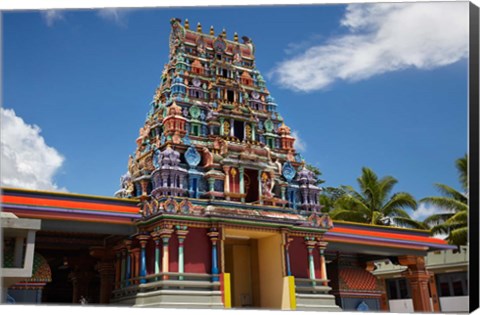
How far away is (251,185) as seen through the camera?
69.4ft

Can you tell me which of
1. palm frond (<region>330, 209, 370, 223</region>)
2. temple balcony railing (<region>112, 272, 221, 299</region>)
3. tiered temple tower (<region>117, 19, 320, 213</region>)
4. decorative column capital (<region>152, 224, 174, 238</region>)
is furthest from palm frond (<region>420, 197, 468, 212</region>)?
decorative column capital (<region>152, 224, 174, 238</region>)

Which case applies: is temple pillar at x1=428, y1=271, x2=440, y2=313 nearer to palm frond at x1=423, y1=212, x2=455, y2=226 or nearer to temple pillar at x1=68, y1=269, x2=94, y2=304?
palm frond at x1=423, y1=212, x2=455, y2=226

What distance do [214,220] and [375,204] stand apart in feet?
43.4

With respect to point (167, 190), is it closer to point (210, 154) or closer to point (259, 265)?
point (210, 154)

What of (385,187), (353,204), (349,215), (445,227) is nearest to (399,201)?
(385,187)

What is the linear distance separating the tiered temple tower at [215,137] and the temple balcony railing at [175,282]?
2737 millimetres

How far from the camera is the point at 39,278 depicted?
17812mm

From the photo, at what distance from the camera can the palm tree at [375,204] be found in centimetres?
2833

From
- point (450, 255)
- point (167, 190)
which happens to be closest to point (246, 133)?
point (167, 190)

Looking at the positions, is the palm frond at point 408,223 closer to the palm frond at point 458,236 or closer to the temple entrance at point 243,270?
the palm frond at point 458,236

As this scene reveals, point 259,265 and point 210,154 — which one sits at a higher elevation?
point 210,154

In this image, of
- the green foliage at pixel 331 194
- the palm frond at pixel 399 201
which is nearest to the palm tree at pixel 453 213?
the palm frond at pixel 399 201

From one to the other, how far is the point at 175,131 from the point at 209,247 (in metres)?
4.30

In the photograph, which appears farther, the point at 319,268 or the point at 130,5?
the point at 319,268
